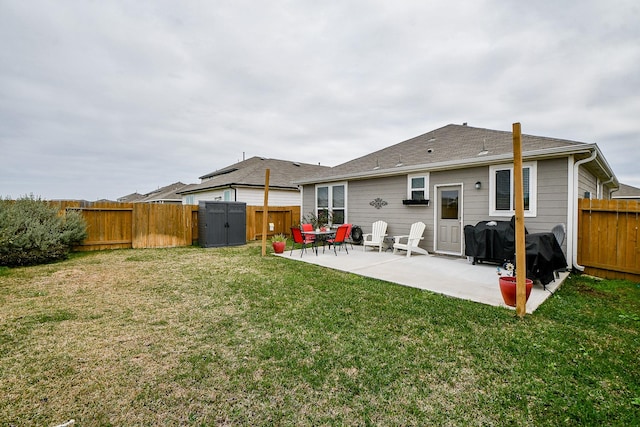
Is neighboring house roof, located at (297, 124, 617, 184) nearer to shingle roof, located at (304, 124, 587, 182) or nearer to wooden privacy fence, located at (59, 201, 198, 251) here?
shingle roof, located at (304, 124, 587, 182)

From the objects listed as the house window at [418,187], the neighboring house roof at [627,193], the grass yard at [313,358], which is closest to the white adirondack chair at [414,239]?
the house window at [418,187]

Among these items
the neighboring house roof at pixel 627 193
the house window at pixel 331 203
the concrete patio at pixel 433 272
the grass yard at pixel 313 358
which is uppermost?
the neighboring house roof at pixel 627 193

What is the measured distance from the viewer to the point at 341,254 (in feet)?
26.2

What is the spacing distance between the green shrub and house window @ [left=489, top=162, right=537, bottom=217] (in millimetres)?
10911

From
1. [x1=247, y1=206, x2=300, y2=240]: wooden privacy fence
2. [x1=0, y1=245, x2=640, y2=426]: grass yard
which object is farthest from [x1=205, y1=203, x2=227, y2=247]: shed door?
[x1=0, y1=245, x2=640, y2=426]: grass yard

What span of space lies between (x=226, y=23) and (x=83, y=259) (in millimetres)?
7410

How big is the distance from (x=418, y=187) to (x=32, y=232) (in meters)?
9.95

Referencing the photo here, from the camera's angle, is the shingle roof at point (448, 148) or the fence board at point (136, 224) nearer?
the shingle roof at point (448, 148)

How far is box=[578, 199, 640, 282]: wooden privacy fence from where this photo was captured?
501cm

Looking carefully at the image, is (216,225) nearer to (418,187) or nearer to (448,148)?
(418,187)

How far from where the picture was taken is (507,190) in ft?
20.7

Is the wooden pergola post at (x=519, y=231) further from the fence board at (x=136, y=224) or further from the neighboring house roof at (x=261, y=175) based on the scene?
the neighboring house roof at (x=261, y=175)

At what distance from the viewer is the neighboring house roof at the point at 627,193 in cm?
1914

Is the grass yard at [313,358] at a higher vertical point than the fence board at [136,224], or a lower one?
lower
